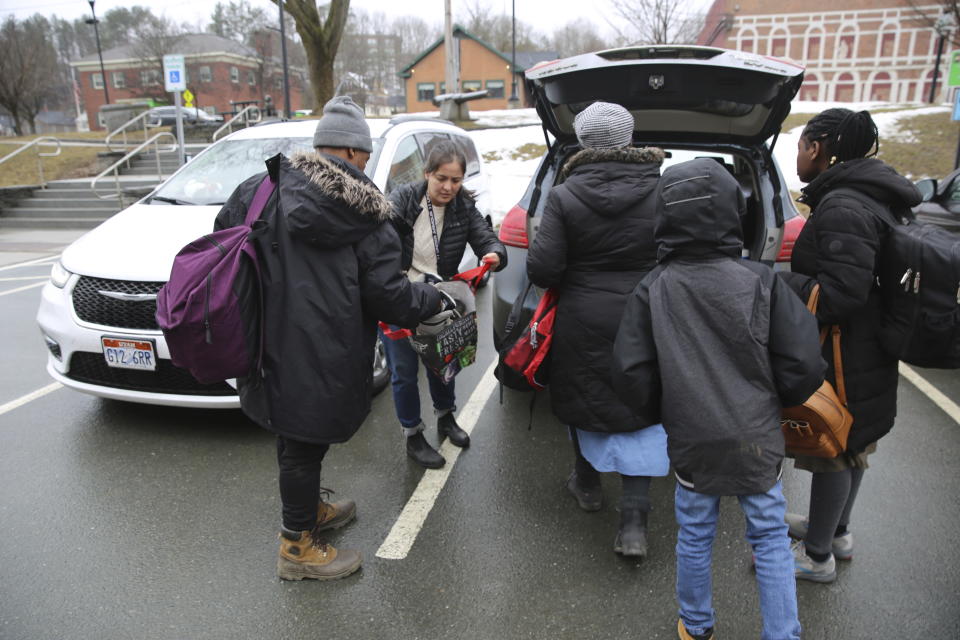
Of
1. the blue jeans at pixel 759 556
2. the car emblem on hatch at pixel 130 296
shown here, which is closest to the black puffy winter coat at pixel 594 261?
the blue jeans at pixel 759 556

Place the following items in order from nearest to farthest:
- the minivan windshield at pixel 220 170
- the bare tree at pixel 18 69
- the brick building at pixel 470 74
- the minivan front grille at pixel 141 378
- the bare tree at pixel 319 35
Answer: the minivan front grille at pixel 141 378 → the minivan windshield at pixel 220 170 → the bare tree at pixel 319 35 → the bare tree at pixel 18 69 → the brick building at pixel 470 74

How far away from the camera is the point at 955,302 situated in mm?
2045

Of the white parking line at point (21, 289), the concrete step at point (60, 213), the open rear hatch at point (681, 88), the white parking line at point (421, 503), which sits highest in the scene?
the open rear hatch at point (681, 88)

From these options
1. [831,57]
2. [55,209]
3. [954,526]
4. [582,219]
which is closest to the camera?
[582,219]

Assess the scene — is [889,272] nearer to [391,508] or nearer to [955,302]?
[955,302]

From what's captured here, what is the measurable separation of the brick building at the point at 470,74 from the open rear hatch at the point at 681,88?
46.2 m

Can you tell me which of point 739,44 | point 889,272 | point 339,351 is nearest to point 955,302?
point 889,272

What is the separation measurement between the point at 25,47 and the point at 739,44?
5346cm

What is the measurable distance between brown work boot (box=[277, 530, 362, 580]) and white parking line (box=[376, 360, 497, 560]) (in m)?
0.24

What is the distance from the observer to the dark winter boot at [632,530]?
2717mm

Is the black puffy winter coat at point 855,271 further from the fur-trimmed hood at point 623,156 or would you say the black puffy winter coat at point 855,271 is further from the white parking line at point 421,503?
the white parking line at point 421,503

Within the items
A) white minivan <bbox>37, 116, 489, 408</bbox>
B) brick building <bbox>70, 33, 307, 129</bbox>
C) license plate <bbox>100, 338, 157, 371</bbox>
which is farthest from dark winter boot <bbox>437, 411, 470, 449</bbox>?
brick building <bbox>70, 33, 307, 129</bbox>

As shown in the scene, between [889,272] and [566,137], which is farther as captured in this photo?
[566,137]

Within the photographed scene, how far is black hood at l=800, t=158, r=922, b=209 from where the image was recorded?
6.97 feet
